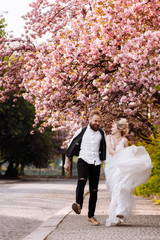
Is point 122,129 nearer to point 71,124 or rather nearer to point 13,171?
point 71,124

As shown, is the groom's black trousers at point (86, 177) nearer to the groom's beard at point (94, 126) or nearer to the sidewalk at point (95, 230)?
the sidewalk at point (95, 230)

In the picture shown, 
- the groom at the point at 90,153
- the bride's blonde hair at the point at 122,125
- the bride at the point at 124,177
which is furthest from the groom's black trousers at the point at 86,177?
the bride's blonde hair at the point at 122,125

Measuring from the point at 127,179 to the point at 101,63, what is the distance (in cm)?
644

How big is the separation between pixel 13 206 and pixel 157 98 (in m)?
5.16

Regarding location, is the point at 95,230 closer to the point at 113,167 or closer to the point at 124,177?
the point at 124,177

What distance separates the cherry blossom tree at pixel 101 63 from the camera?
1273cm

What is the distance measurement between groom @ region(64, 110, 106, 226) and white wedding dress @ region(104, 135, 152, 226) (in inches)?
13.4

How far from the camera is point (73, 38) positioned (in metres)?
14.6

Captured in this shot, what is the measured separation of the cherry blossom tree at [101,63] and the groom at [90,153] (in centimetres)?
399

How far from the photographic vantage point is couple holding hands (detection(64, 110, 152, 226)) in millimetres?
8406

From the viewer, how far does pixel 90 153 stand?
8.62 m

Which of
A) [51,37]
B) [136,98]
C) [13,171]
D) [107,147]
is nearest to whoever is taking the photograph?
[107,147]

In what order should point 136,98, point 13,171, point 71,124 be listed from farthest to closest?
point 13,171 → point 71,124 → point 136,98

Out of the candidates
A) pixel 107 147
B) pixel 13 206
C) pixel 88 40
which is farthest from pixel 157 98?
pixel 107 147
